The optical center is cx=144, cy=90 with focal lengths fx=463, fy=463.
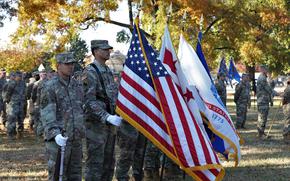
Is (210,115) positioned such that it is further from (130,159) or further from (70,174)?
(70,174)

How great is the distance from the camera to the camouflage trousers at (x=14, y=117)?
14.1 meters

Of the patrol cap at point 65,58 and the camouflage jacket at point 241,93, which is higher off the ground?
the patrol cap at point 65,58

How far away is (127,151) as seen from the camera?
7.09m

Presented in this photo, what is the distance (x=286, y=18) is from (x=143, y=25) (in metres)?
7.24

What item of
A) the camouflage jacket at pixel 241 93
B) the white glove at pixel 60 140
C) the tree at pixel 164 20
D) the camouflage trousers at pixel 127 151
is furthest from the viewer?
the tree at pixel 164 20

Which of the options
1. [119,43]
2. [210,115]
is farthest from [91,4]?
[119,43]

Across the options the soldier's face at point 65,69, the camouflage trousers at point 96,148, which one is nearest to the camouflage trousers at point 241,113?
the camouflage trousers at point 96,148

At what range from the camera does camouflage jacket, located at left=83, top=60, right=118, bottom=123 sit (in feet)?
20.6

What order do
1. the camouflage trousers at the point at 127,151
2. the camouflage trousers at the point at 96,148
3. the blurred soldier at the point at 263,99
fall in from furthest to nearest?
1. the blurred soldier at the point at 263,99
2. the camouflage trousers at the point at 127,151
3. the camouflage trousers at the point at 96,148

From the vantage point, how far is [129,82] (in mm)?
6152

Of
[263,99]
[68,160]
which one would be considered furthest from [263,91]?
[68,160]

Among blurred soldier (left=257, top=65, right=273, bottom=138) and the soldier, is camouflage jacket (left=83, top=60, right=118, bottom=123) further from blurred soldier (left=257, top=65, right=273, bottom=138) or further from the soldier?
blurred soldier (left=257, top=65, right=273, bottom=138)

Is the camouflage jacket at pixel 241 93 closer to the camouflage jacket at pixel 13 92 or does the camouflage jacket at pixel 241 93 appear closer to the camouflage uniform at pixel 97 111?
the camouflage jacket at pixel 13 92

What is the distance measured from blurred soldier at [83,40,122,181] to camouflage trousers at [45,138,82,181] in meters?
0.27
